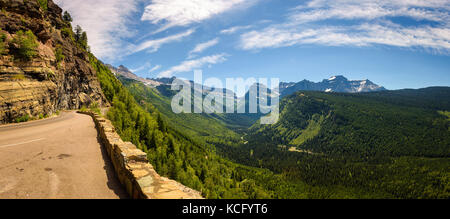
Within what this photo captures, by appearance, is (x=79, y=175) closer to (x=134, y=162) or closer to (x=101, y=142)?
(x=134, y=162)

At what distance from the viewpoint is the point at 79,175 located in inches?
438

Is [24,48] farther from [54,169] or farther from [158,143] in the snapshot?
[158,143]

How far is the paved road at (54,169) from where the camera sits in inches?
358

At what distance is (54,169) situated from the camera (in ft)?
37.4

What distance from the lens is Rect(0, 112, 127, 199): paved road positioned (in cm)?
909

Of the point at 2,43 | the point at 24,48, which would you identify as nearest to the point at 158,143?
the point at 24,48

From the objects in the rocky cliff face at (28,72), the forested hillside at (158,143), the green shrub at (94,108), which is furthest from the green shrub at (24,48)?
the green shrub at (94,108)

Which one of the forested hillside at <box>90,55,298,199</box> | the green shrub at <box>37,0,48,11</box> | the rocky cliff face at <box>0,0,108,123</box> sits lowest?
the forested hillside at <box>90,55,298,199</box>

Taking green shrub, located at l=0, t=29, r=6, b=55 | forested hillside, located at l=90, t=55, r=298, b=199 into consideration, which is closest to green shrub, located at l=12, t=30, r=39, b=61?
green shrub, located at l=0, t=29, r=6, b=55

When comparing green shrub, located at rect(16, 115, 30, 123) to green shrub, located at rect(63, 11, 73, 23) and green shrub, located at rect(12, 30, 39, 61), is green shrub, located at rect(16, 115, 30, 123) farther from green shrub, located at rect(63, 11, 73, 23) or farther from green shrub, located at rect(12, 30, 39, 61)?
green shrub, located at rect(63, 11, 73, 23)

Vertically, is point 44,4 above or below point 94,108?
above

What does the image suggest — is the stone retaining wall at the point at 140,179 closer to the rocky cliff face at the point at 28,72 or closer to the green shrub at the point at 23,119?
the green shrub at the point at 23,119
